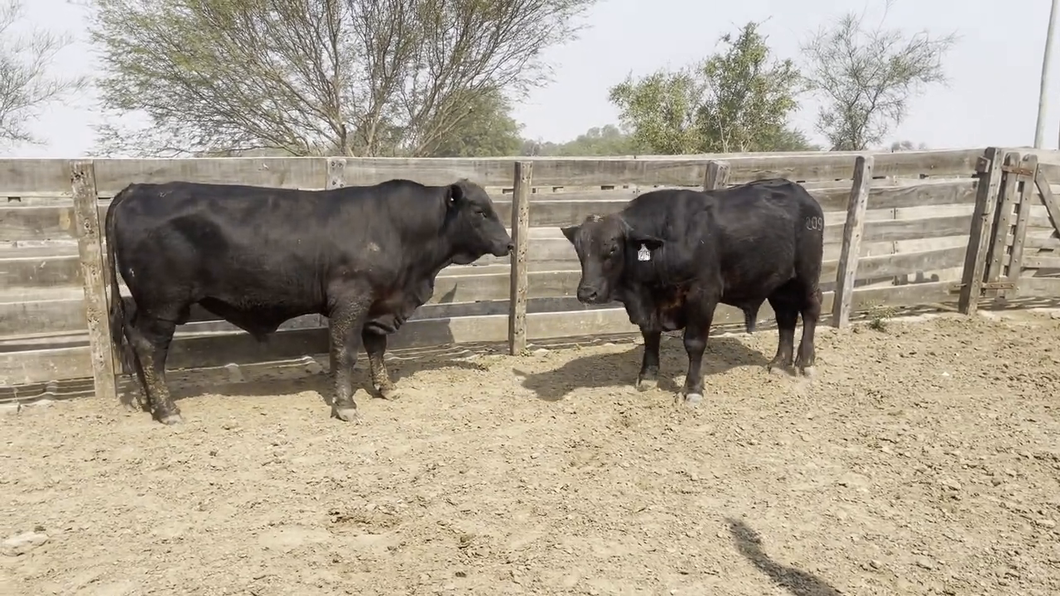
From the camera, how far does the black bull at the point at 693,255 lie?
18.1ft

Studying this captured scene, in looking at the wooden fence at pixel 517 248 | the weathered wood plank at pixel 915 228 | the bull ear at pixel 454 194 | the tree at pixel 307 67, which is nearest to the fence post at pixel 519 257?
the wooden fence at pixel 517 248

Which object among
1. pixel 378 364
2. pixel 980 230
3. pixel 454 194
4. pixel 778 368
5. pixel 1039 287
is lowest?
pixel 778 368

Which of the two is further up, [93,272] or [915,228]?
[915,228]

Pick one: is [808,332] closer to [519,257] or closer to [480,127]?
[519,257]

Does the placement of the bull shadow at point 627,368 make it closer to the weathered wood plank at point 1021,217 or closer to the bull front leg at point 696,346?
the bull front leg at point 696,346

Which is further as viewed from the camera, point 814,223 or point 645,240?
point 814,223

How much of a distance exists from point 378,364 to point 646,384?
2.08 meters

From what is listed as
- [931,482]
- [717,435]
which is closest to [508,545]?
[717,435]

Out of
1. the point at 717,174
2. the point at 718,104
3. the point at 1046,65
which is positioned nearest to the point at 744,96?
the point at 718,104

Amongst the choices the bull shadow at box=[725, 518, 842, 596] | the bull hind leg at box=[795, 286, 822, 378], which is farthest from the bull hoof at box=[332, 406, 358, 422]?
the bull hind leg at box=[795, 286, 822, 378]

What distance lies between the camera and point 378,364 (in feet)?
18.6

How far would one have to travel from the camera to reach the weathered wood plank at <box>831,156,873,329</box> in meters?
7.42

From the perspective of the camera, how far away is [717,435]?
4977 mm

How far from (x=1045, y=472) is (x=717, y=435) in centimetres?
187
